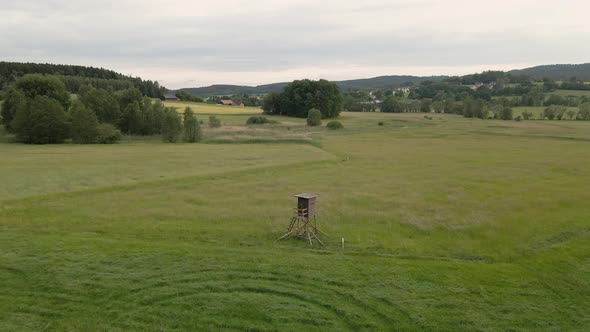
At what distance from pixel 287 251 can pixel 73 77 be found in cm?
16236

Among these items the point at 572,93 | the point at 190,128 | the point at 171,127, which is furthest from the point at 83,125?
the point at 572,93

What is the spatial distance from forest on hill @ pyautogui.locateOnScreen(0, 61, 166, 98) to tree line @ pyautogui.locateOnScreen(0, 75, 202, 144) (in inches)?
1748

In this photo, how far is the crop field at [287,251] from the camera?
15102 mm

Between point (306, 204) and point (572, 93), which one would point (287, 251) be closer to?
point (306, 204)

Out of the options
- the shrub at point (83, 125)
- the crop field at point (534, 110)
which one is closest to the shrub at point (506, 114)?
the crop field at point (534, 110)

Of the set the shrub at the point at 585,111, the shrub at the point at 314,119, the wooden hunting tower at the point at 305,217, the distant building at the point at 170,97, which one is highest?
the distant building at the point at 170,97

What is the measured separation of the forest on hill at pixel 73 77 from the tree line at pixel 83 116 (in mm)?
44409

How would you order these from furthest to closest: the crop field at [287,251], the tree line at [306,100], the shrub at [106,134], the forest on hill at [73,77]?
1. the forest on hill at [73,77]
2. the tree line at [306,100]
3. the shrub at [106,134]
4. the crop field at [287,251]

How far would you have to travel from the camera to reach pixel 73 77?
155875 millimetres

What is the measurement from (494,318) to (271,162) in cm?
3745

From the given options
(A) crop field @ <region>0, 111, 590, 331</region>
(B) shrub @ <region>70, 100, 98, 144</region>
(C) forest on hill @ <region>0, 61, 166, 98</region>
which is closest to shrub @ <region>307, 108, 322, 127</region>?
(B) shrub @ <region>70, 100, 98, 144</region>

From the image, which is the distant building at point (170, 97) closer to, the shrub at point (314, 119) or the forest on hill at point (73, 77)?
the forest on hill at point (73, 77)

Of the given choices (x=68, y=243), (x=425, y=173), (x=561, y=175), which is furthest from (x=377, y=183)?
(x=68, y=243)

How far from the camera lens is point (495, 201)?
3111 cm
